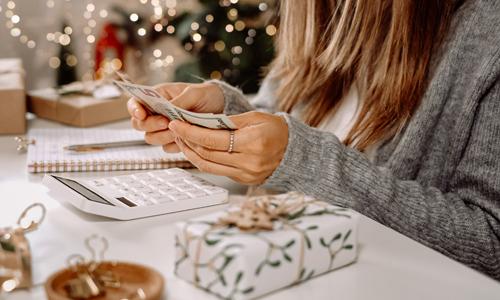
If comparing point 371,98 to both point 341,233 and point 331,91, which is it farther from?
point 341,233

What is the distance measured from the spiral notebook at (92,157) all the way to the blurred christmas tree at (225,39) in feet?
5.87

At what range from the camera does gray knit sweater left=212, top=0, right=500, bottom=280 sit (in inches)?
40.9

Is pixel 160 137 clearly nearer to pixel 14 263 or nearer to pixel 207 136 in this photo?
pixel 207 136

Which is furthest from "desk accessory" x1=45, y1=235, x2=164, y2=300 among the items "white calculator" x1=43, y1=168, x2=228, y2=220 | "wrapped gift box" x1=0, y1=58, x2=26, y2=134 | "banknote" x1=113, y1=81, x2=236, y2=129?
"wrapped gift box" x1=0, y1=58, x2=26, y2=134

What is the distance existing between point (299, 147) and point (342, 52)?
373 millimetres

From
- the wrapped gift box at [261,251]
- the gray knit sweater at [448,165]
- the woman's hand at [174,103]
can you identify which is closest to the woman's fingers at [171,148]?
the woman's hand at [174,103]

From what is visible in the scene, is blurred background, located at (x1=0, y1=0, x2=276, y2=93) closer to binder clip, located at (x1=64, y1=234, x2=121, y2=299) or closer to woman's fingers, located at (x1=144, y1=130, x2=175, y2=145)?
woman's fingers, located at (x1=144, y1=130, x2=175, y2=145)

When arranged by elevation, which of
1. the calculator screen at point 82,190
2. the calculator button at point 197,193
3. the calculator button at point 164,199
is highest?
the calculator button at point 197,193

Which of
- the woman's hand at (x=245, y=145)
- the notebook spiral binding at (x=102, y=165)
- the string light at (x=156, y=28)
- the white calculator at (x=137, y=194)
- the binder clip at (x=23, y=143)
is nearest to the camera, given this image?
the white calculator at (x=137, y=194)

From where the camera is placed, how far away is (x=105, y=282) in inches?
26.3

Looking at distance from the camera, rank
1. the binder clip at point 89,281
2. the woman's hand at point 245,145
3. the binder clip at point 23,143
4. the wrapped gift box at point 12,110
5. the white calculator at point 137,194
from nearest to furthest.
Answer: the binder clip at point 89,281, the white calculator at point 137,194, the woman's hand at point 245,145, the binder clip at point 23,143, the wrapped gift box at point 12,110

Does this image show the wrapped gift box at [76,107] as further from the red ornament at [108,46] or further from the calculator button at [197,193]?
the red ornament at [108,46]

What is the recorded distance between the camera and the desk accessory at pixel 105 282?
0.64 meters

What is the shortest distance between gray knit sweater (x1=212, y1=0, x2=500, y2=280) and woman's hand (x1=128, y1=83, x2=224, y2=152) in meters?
0.22
